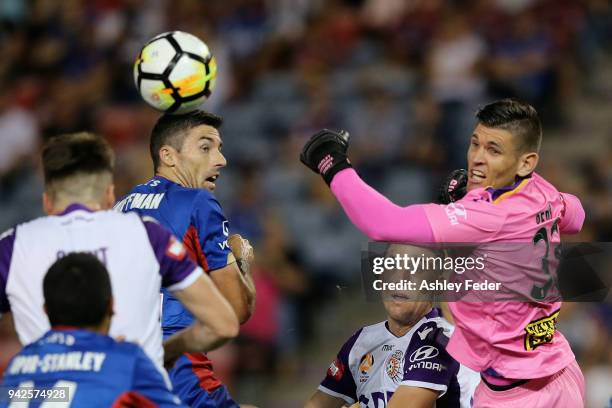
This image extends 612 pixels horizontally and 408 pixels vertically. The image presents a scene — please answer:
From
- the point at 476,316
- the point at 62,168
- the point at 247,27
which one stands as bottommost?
the point at 476,316

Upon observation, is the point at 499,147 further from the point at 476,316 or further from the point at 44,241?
the point at 44,241

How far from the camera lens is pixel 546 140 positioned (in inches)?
451

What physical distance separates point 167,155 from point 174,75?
1.53 feet

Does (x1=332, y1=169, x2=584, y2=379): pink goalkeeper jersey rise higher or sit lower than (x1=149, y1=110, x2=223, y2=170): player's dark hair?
lower

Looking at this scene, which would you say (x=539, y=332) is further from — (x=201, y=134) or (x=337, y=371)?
(x=201, y=134)

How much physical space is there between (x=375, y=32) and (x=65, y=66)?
4.38 metres

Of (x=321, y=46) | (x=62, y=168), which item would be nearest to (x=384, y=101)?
(x=321, y=46)

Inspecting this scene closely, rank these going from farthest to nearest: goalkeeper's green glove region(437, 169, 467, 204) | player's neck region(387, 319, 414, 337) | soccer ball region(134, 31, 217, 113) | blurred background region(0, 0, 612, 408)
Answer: blurred background region(0, 0, 612, 408) < goalkeeper's green glove region(437, 169, 467, 204) < soccer ball region(134, 31, 217, 113) < player's neck region(387, 319, 414, 337)

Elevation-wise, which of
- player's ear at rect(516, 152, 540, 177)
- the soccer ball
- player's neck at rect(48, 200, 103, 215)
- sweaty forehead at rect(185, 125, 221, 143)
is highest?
the soccer ball

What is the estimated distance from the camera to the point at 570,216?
5.23m

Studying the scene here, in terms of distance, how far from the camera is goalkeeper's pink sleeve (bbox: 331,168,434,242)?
4.53m

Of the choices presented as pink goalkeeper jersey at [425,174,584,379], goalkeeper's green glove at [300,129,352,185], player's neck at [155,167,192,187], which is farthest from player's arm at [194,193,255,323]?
pink goalkeeper jersey at [425,174,584,379]

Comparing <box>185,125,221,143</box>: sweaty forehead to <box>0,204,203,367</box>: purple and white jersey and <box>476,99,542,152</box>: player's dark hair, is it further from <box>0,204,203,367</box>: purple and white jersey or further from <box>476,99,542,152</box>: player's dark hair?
<box>476,99,542,152</box>: player's dark hair

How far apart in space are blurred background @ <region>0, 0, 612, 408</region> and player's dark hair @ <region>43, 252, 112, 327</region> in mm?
5864
